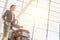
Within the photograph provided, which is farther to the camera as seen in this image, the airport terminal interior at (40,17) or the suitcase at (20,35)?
the airport terminal interior at (40,17)

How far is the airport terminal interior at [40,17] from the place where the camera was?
6.36 m

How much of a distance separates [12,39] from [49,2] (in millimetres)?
3718

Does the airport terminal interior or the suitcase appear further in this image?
the airport terminal interior

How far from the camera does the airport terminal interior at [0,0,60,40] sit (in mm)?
6361

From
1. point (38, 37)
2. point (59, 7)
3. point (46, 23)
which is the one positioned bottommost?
point (38, 37)

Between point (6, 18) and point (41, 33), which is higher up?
point (6, 18)

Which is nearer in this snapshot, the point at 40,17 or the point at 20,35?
the point at 20,35

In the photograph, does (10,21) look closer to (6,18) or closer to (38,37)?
(6,18)

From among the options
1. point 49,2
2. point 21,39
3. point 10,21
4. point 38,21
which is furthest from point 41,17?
point 21,39

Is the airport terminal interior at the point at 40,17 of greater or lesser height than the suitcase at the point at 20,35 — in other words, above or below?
above

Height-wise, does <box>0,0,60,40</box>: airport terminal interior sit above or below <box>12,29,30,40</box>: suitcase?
above

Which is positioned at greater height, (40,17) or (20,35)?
(40,17)

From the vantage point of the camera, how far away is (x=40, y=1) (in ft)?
22.8

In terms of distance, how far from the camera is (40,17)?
22.1 ft
